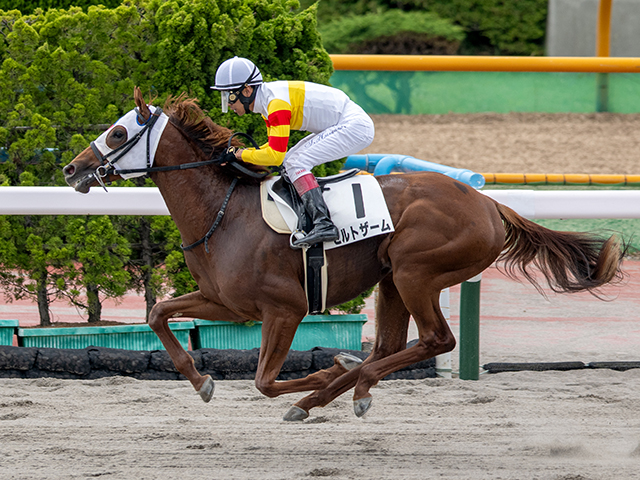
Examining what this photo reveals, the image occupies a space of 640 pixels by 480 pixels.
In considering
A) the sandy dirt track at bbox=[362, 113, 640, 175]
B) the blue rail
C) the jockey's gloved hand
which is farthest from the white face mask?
the sandy dirt track at bbox=[362, 113, 640, 175]

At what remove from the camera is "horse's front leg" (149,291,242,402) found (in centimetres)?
405

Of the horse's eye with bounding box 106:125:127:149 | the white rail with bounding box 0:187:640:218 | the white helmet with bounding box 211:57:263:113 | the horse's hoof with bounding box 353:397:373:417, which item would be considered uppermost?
the white helmet with bounding box 211:57:263:113

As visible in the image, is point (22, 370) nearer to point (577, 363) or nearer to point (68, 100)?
point (68, 100)

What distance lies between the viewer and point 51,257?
207 inches

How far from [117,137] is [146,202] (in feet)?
2.95

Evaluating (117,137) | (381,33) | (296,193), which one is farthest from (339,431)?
(381,33)

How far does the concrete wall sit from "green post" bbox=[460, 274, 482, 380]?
13.2 metres

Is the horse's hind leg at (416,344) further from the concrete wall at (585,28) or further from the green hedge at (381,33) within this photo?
the green hedge at (381,33)

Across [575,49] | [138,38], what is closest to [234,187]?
[138,38]

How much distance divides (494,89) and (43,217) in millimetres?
10268

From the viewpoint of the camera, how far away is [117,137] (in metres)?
3.95

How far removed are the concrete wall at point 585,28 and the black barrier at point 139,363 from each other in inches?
534

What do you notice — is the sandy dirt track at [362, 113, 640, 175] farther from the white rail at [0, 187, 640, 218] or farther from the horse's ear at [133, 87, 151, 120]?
the horse's ear at [133, 87, 151, 120]

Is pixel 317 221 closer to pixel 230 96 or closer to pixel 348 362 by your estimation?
pixel 230 96
